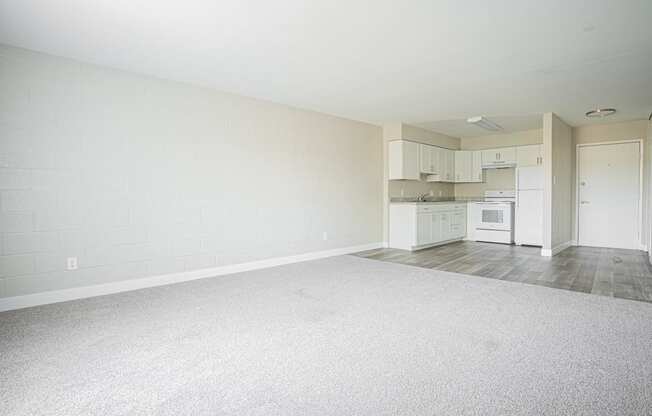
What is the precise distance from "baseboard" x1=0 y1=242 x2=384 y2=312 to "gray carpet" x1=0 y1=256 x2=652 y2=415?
137 mm

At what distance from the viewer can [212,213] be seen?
4.59 meters

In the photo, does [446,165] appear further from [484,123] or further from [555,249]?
[555,249]

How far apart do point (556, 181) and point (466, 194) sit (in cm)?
269

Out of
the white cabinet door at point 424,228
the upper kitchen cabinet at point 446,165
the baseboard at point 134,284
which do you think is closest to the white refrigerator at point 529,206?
the upper kitchen cabinet at point 446,165

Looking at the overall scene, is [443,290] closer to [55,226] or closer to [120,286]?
[120,286]

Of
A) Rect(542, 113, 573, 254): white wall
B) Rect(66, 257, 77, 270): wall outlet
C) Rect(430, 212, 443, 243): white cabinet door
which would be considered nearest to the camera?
Rect(66, 257, 77, 270): wall outlet

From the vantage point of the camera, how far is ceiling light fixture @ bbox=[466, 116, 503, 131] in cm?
637

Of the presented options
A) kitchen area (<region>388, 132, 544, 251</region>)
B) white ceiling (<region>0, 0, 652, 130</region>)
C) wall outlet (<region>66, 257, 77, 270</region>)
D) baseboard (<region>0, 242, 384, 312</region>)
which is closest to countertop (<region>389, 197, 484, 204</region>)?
kitchen area (<region>388, 132, 544, 251</region>)

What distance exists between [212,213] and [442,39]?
3.34 m

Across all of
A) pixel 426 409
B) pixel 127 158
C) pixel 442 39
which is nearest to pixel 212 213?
pixel 127 158

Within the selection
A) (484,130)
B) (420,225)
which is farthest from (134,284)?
(484,130)

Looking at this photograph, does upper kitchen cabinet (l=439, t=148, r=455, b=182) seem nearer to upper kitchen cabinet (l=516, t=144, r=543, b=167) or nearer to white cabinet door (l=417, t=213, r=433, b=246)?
upper kitchen cabinet (l=516, t=144, r=543, b=167)

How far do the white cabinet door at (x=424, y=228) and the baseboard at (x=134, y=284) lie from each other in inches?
79.9

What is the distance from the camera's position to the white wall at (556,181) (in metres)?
5.86
